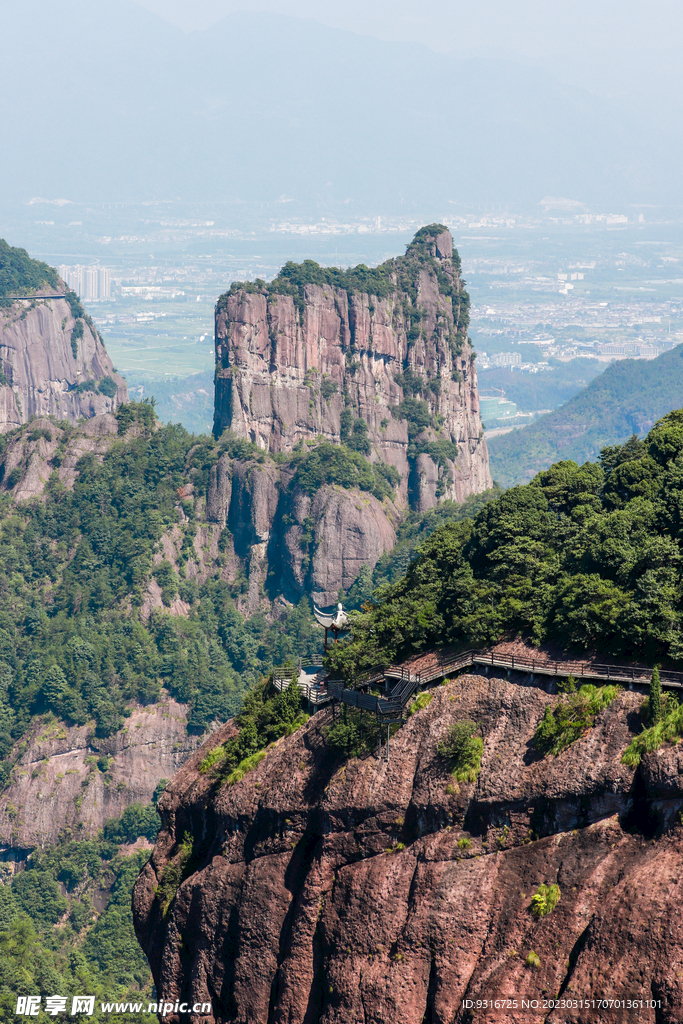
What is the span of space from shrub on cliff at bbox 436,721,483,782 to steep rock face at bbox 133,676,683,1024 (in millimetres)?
387

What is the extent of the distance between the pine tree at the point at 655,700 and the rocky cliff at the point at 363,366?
347ft

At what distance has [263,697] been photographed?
5491 cm

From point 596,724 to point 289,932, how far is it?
13.6 m

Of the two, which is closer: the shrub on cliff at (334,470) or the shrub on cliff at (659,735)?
the shrub on cliff at (659,735)

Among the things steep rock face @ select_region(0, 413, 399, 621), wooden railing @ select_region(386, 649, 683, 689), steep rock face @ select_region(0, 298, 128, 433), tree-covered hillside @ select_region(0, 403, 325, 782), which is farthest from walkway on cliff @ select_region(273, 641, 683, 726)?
steep rock face @ select_region(0, 298, 128, 433)

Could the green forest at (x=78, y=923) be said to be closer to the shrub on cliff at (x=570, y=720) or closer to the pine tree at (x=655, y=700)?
the shrub on cliff at (x=570, y=720)

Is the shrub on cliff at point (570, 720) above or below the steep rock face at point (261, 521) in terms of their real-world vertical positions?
above

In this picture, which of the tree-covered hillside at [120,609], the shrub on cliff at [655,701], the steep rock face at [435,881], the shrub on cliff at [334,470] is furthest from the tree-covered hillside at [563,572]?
the shrub on cliff at [334,470]

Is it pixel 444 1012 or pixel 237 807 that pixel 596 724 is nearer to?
pixel 444 1012

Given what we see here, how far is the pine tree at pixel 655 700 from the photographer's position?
38188 mm

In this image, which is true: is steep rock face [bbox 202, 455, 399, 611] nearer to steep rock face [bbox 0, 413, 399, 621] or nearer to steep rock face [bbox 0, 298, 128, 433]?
steep rock face [bbox 0, 413, 399, 621]

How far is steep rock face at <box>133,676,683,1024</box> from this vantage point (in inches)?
1412

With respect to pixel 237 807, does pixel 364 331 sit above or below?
above

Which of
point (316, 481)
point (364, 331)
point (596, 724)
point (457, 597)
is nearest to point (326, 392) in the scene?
point (364, 331)
